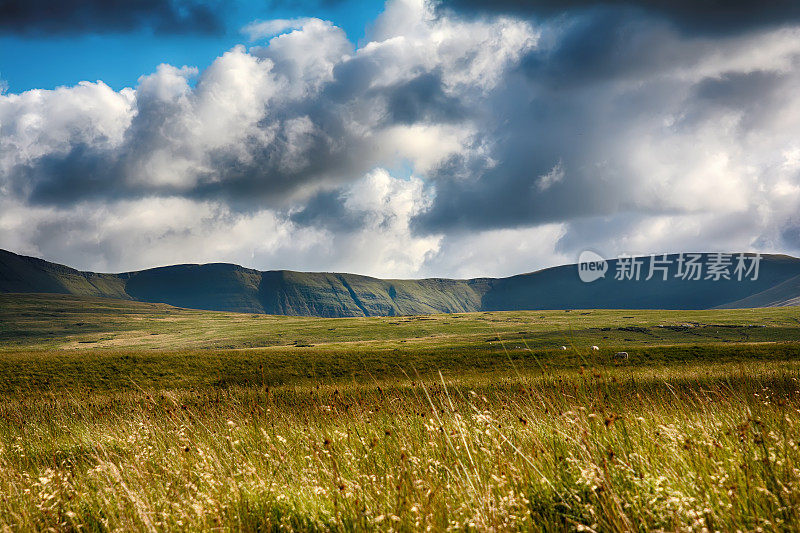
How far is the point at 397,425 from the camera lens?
30.1 feet

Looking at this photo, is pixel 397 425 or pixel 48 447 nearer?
pixel 397 425

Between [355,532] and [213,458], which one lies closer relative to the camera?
[355,532]

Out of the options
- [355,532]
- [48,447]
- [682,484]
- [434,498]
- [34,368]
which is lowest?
[34,368]

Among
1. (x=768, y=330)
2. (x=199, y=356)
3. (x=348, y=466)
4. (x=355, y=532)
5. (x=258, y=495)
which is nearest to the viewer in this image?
(x=355, y=532)

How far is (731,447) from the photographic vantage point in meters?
5.80

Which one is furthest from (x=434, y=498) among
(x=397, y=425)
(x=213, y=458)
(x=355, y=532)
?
(x=397, y=425)

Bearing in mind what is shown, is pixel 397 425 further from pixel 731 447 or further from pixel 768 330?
pixel 768 330

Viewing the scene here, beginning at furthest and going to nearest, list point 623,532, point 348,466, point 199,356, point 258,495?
1. point 199,356
2. point 348,466
3. point 258,495
4. point 623,532

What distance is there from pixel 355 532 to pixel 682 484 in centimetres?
307

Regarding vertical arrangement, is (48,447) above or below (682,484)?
below

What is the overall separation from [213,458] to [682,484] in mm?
5671

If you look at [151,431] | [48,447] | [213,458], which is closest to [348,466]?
[213,458]

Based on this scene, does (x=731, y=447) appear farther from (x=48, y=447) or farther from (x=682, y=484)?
(x=48, y=447)

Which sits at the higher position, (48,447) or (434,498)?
(434,498)
